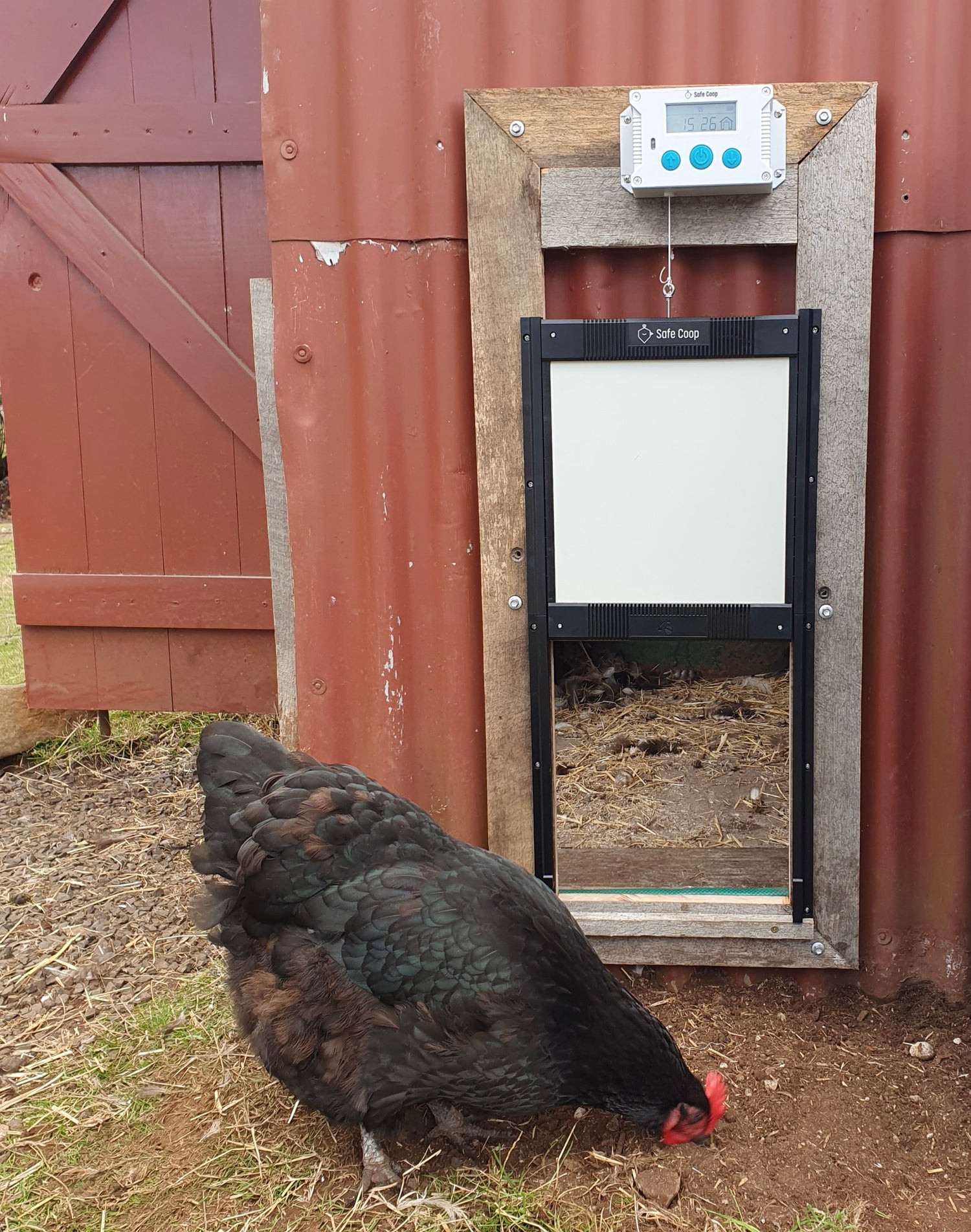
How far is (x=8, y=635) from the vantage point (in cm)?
746

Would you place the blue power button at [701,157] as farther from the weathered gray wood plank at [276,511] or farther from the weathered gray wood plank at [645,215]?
the weathered gray wood plank at [276,511]

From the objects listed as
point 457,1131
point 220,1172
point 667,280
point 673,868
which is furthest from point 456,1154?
point 667,280

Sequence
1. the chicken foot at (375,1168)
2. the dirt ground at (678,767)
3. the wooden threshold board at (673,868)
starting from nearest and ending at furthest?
the chicken foot at (375,1168), the wooden threshold board at (673,868), the dirt ground at (678,767)

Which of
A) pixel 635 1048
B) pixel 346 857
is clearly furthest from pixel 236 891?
pixel 635 1048

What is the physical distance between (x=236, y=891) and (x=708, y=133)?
2078 millimetres

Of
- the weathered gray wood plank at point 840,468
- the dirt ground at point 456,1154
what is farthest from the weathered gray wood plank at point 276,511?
the weathered gray wood plank at point 840,468

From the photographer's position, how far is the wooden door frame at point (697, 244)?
241 centimetres

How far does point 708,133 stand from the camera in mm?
2301

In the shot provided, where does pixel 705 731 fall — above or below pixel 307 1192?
above

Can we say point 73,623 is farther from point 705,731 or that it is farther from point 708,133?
point 708,133

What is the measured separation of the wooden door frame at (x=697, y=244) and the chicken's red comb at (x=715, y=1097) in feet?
1.74

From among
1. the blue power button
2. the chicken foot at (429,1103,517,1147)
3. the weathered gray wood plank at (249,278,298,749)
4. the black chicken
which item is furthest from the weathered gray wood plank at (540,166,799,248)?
the chicken foot at (429,1103,517,1147)

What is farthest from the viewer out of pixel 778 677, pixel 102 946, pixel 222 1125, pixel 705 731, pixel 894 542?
pixel 778 677

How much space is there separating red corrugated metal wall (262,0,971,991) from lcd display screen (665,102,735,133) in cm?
21
